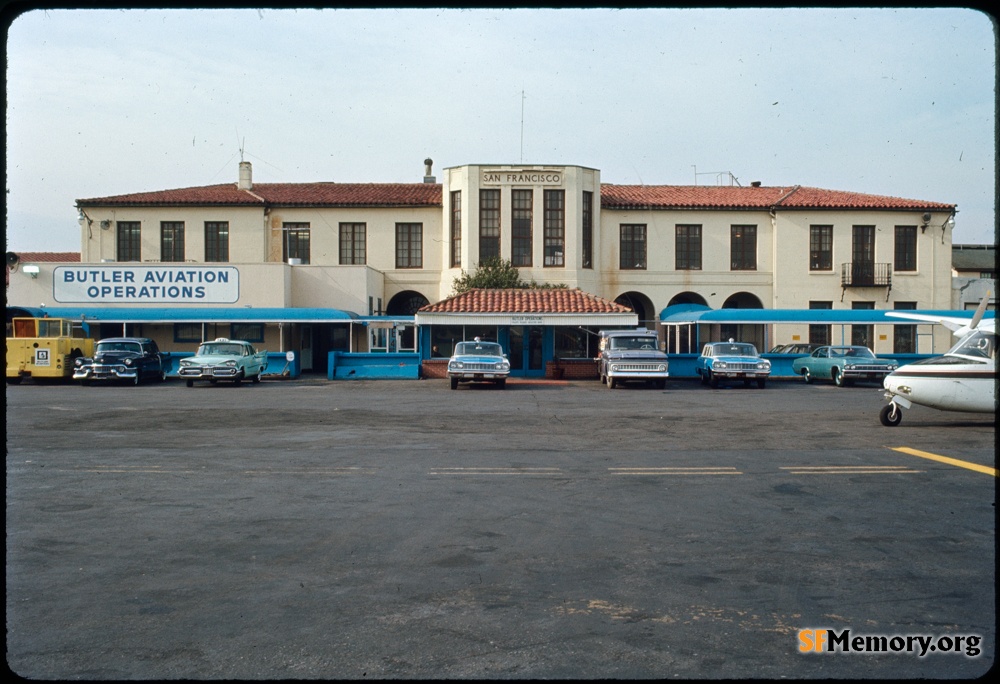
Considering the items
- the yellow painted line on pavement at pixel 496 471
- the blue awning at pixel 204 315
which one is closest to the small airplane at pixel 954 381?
the yellow painted line on pavement at pixel 496 471

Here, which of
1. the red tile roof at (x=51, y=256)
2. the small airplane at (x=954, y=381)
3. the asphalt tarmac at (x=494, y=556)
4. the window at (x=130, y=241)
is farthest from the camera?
the red tile roof at (x=51, y=256)

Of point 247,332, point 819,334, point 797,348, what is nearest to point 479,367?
point 247,332

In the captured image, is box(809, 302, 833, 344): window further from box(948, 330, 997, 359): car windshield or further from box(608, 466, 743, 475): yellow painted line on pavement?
box(608, 466, 743, 475): yellow painted line on pavement

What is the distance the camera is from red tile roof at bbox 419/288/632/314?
116 ft

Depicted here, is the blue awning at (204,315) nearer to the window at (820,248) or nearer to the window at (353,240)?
the window at (353,240)

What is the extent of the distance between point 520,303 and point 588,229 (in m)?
9.45

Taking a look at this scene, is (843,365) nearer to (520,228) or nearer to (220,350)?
(520,228)

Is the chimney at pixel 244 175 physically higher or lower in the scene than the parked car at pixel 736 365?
higher

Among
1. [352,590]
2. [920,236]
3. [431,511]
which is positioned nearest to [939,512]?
[431,511]

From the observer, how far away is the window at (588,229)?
142ft

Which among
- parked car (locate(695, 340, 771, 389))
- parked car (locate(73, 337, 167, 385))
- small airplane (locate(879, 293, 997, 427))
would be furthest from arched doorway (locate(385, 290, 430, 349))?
small airplane (locate(879, 293, 997, 427))

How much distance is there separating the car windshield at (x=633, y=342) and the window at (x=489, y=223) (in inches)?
524

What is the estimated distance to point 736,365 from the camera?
29656 mm

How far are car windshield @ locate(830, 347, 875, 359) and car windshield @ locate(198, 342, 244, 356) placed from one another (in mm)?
21815
